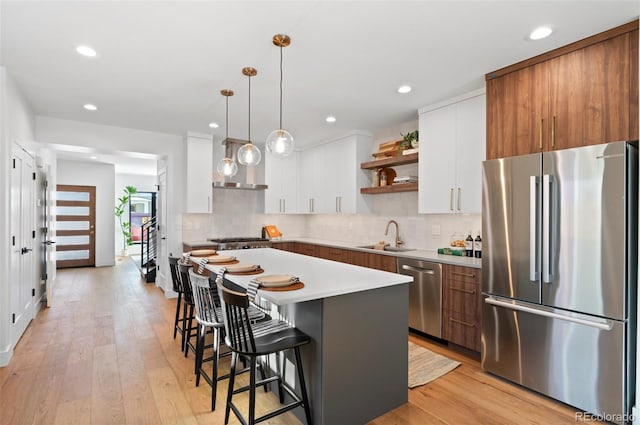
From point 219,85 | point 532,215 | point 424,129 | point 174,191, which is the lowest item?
point 532,215

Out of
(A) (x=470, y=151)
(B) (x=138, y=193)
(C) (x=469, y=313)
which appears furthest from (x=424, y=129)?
(B) (x=138, y=193)

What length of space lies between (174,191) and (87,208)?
14.9 ft

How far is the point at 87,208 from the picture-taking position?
8250 mm

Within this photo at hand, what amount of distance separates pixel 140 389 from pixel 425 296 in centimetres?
264

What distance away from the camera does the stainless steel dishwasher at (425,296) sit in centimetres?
335

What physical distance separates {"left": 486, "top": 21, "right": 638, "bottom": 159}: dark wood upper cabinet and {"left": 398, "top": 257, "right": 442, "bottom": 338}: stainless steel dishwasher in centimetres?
125

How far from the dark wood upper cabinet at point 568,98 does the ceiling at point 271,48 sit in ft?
0.39

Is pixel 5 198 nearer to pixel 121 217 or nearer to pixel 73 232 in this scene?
pixel 73 232

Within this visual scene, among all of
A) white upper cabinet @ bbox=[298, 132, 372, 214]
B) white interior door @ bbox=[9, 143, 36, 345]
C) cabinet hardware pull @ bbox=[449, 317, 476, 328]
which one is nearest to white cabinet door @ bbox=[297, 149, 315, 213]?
white upper cabinet @ bbox=[298, 132, 372, 214]

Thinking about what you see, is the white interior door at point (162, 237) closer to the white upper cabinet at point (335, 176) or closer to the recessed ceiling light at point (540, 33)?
the white upper cabinet at point (335, 176)

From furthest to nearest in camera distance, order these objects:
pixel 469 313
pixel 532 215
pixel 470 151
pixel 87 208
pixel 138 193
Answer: pixel 138 193, pixel 87 208, pixel 470 151, pixel 469 313, pixel 532 215

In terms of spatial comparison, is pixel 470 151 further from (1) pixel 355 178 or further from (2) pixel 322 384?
(2) pixel 322 384

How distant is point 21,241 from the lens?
11.4ft

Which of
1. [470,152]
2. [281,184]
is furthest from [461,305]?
[281,184]
